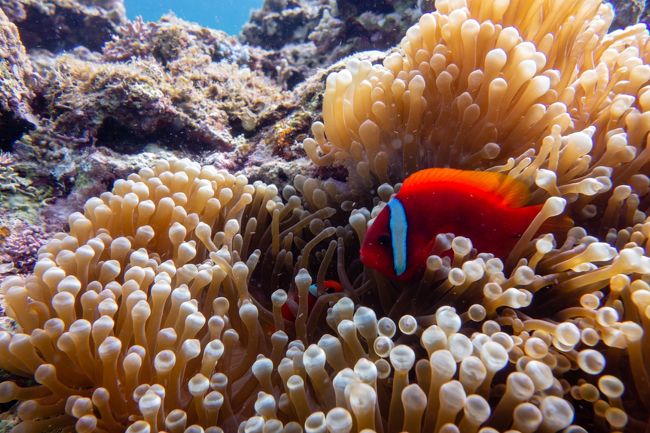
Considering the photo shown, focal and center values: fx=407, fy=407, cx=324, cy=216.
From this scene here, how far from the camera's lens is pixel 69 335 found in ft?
3.76

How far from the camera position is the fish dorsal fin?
1.33 meters

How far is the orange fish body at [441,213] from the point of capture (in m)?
1.33

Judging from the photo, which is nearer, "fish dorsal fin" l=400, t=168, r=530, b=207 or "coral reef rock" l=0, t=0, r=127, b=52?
"fish dorsal fin" l=400, t=168, r=530, b=207

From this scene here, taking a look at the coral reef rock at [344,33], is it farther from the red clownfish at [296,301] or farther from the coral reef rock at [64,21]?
the red clownfish at [296,301]

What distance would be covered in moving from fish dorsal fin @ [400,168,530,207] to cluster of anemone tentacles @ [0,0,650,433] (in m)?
0.08

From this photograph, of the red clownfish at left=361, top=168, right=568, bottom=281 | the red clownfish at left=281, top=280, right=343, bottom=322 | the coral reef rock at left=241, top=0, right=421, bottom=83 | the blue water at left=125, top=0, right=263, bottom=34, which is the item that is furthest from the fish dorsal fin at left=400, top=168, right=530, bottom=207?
the blue water at left=125, top=0, right=263, bottom=34

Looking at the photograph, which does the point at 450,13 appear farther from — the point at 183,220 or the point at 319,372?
the point at 319,372

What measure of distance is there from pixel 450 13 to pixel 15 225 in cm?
244

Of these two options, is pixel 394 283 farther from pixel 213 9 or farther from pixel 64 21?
pixel 213 9

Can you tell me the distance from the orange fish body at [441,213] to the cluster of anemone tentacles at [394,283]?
76 millimetres

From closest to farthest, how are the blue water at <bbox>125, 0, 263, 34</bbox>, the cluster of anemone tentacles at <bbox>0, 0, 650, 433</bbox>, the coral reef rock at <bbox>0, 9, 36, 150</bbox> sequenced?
the cluster of anemone tentacles at <bbox>0, 0, 650, 433</bbox> < the coral reef rock at <bbox>0, 9, 36, 150</bbox> < the blue water at <bbox>125, 0, 263, 34</bbox>

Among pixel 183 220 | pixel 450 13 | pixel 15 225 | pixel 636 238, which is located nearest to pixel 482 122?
pixel 450 13

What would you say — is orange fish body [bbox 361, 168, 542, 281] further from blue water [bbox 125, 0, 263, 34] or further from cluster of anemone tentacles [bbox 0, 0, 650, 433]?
blue water [bbox 125, 0, 263, 34]

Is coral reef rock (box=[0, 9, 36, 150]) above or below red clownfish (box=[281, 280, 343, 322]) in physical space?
above
